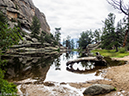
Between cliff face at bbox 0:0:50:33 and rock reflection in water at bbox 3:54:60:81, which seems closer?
rock reflection in water at bbox 3:54:60:81

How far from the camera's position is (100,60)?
62.2 feet

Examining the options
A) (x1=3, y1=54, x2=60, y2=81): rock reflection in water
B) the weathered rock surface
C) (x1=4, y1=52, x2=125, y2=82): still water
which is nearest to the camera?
the weathered rock surface

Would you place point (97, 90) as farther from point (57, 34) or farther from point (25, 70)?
point (57, 34)

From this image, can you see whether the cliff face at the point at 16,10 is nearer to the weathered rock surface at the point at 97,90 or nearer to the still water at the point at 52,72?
the still water at the point at 52,72

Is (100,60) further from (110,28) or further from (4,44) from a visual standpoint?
(110,28)

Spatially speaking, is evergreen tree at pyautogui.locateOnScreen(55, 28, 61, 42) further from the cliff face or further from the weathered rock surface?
the weathered rock surface

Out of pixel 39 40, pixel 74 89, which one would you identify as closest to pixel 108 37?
pixel 74 89

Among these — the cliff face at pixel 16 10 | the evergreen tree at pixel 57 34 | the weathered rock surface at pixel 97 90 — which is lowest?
the weathered rock surface at pixel 97 90

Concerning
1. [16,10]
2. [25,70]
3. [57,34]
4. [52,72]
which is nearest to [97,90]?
[52,72]

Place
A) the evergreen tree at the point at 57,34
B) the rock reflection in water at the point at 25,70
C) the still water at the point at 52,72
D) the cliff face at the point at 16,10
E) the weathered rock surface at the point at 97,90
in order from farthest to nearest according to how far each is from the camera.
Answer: the evergreen tree at the point at 57,34, the cliff face at the point at 16,10, the rock reflection in water at the point at 25,70, the still water at the point at 52,72, the weathered rock surface at the point at 97,90

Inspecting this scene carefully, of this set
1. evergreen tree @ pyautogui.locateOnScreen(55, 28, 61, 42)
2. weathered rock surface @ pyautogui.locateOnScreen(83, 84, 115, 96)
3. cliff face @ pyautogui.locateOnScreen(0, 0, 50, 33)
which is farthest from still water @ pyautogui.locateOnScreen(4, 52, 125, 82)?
evergreen tree @ pyautogui.locateOnScreen(55, 28, 61, 42)

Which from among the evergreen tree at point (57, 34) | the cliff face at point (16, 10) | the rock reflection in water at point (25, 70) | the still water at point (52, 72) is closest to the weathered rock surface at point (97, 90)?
the still water at point (52, 72)

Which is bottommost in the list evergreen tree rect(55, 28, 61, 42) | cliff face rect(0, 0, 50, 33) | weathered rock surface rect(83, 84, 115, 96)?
weathered rock surface rect(83, 84, 115, 96)

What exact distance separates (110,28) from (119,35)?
15.5 ft
